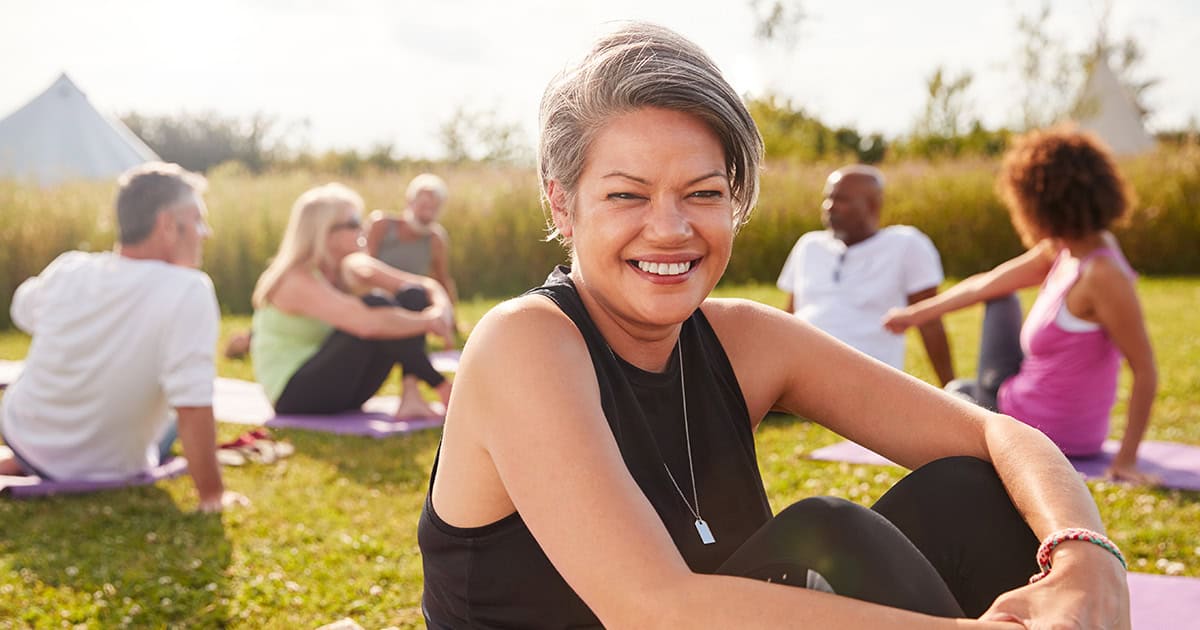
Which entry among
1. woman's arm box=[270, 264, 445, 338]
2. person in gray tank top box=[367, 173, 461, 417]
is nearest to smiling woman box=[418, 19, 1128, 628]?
woman's arm box=[270, 264, 445, 338]

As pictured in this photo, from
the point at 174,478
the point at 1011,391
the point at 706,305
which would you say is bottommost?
the point at 174,478

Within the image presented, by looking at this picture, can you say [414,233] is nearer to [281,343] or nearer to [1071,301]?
[281,343]

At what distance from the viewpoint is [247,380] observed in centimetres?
842

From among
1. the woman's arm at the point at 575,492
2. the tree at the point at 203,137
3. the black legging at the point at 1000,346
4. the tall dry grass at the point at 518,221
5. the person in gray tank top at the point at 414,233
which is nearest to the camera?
the woman's arm at the point at 575,492

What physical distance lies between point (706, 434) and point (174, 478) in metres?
3.74

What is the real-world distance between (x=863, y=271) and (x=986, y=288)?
0.98 meters

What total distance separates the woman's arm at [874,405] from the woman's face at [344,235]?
14.2 feet

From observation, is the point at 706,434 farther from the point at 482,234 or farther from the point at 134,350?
the point at 482,234

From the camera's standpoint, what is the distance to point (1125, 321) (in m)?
4.64

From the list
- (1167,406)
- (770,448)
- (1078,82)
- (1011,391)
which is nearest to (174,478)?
(770,448)

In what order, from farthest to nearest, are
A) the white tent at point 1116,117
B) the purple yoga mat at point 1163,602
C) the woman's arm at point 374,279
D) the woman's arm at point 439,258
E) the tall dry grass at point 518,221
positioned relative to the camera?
the white tent at point 1116,117 → the tall dry grass at point 518,221 → the woman's arm at point 439,258 → the woman's arm at point 374,279 → the purple yoga mat at point 1163,602

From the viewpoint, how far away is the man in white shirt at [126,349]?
4.31 meters

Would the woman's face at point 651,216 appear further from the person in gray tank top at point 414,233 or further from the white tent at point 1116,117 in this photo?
the white tent at point 1116,117

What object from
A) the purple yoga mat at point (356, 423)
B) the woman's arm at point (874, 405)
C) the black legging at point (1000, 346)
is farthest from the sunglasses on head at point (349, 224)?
the woman's arm at point (874, 405)
